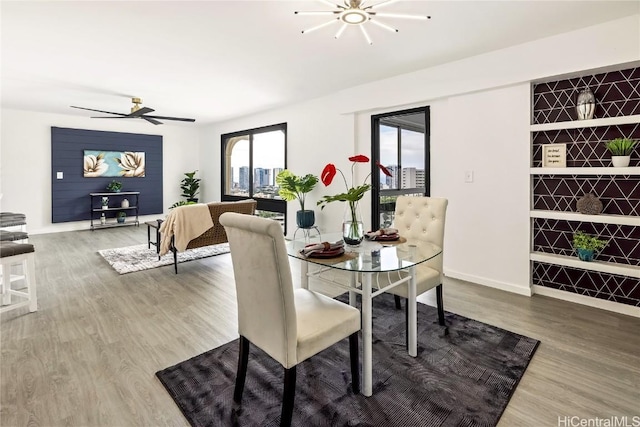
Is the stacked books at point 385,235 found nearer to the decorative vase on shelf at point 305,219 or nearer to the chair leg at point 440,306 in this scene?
the chair leg at point 440,306

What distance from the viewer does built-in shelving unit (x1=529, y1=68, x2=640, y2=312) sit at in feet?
9.16

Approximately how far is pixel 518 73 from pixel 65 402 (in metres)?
4.24

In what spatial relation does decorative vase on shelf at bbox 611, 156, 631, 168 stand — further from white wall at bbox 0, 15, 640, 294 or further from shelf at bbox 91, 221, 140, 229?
shelf at bbox 91, 221, 140, 229

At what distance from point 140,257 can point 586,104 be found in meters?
5.39

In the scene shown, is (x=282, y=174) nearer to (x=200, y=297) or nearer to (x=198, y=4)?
(x=200, y=297)

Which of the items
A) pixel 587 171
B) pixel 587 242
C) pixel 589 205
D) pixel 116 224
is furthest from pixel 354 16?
pixel 116 224

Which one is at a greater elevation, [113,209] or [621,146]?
[621,146]

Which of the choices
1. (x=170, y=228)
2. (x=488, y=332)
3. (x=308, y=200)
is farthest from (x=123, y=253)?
(x=488, y=332)

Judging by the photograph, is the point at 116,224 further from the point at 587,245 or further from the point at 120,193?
the point at 587,245

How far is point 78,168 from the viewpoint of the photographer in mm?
6887

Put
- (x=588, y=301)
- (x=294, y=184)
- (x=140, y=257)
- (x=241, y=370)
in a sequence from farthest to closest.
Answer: (x=294, y=184)
(x=140, y=257)
(x=588, y=301)
(x=241, y=370)

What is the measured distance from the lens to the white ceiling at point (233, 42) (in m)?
2.48

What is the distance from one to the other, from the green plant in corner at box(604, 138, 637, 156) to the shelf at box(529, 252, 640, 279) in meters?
0.94

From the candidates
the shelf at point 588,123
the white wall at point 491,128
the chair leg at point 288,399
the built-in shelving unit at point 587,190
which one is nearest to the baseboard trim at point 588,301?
the built-in shelving unit at point 587,190
